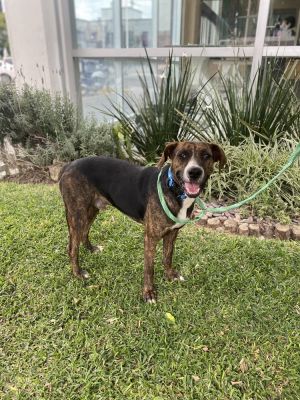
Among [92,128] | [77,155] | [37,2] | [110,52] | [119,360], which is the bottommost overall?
[119,360]

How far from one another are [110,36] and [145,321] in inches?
233

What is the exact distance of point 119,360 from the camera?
2160mm

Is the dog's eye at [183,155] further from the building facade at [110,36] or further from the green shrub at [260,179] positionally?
the building facade at [110,36]

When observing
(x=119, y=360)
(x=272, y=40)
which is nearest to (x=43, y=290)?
(x=119, y=360)

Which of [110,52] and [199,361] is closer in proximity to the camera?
[199,361]

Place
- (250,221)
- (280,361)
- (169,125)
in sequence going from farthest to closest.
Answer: (169,125)
(250,221)
(280,361)

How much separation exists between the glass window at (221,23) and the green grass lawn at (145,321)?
4.25 metres

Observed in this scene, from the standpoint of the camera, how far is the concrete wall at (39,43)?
572 centimetres

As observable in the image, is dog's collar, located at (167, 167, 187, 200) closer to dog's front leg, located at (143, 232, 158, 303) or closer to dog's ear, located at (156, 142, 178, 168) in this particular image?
dog's ear, located at (156, 142, 178, 168)

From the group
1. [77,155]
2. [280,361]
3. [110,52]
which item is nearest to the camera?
[280,361]

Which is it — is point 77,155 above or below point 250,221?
above

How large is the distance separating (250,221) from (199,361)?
1.99 metres

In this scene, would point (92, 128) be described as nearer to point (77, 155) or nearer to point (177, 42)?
point (77, 155)

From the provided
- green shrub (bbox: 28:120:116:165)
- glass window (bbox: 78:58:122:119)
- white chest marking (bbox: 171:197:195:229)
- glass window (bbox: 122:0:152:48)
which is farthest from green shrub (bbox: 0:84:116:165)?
white chest marking (bbox: 171:197:195:229)
